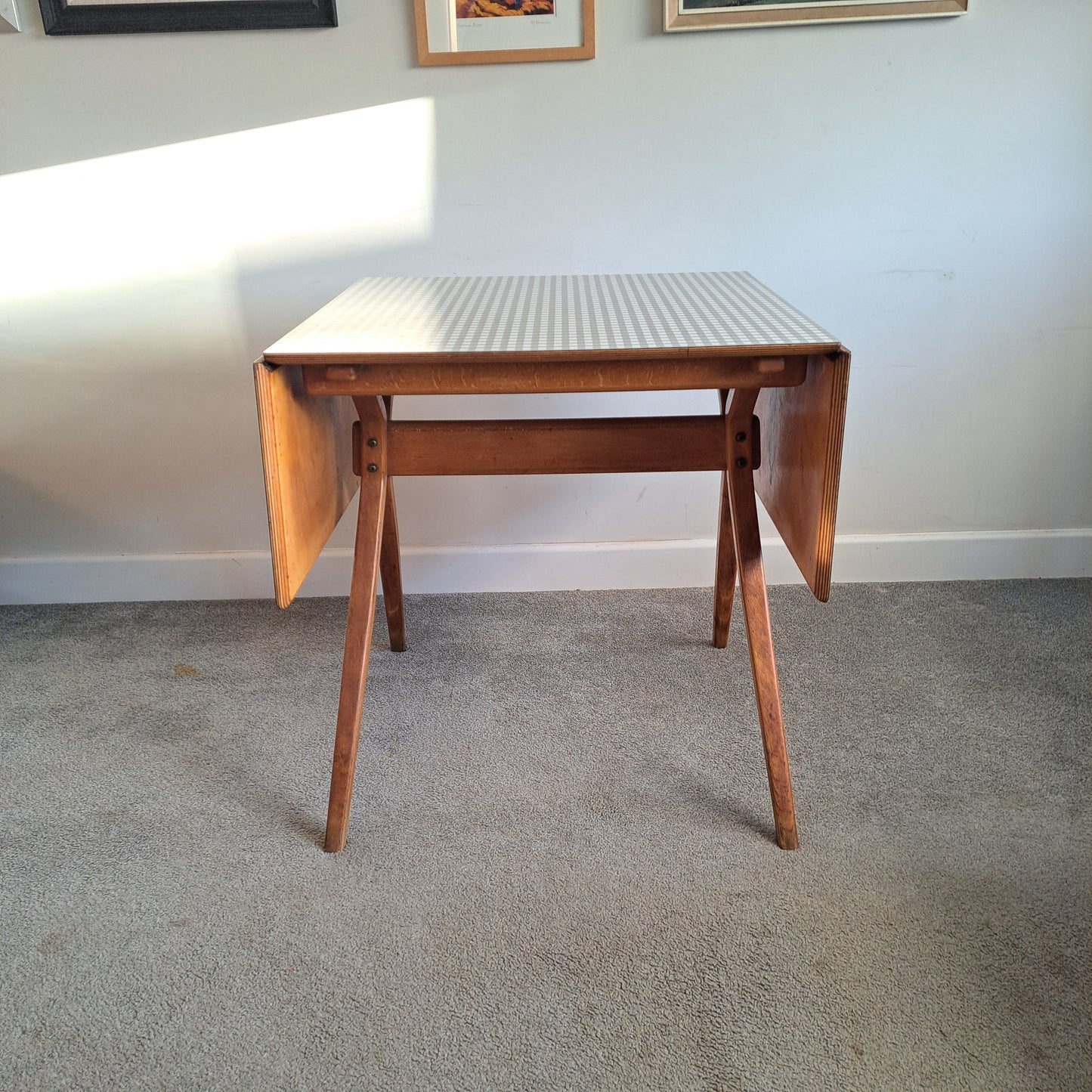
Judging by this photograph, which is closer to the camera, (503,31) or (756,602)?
(756,602)

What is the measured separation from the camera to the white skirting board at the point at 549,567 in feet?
6.79

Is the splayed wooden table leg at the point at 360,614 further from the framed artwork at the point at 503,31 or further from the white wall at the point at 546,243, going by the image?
the framed artwork at the point at 503,31

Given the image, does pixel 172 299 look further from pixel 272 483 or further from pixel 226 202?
pixel 272 483

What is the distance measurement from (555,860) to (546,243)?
3.94ft

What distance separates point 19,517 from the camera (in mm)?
2061

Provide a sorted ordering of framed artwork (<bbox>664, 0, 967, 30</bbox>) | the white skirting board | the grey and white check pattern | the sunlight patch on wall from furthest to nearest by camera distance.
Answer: the white skirting board → the sunlight patch on wall → framed artwork (<bbox>664, 0, 967, 30</bbox>) → the grey and white check pattern

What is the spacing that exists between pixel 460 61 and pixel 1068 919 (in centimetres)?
171

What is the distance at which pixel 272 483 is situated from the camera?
111cm

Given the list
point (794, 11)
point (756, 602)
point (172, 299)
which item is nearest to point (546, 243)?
point (794, 11)

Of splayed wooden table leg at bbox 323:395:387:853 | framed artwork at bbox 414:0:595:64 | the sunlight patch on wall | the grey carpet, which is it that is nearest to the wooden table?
splayed wooden table leg at bbox 323:395:387:853

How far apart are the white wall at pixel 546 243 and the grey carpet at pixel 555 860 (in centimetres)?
24

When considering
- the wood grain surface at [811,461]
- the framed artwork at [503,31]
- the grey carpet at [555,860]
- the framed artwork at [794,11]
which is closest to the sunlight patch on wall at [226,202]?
the framed artwork at [503,31]

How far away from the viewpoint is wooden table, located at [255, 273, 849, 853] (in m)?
1.10

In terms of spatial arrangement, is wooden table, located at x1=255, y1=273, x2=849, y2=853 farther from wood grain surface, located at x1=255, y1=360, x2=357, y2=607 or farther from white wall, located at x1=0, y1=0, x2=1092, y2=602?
white wall, located at x1=0, y1=0, x2=1092, y2=602
